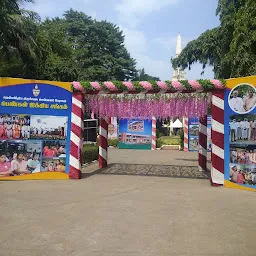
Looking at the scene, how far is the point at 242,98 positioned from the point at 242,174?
2.11 m

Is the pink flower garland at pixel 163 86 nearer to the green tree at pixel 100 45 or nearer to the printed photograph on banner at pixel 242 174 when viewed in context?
the printed photograph on banner at pixel 242 174

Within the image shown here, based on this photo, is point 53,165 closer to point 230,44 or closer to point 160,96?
point 160,96

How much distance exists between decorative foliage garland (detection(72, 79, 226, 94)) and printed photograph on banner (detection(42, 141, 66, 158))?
5.89ft

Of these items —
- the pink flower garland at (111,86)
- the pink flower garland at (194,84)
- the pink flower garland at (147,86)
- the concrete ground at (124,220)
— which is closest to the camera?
the concrete ground at (124,220)

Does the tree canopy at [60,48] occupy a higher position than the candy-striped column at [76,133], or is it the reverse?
the tree canopy at [60,48]

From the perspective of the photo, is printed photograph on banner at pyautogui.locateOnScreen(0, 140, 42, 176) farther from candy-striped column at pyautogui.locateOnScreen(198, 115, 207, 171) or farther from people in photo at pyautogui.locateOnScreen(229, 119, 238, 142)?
candy-striped column at pyautogui.locateOnScreen(198, 115, 207, 171)

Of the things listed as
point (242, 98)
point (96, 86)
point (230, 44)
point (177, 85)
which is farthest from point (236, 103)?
point (230, 44)

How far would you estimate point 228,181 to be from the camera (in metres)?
10.0

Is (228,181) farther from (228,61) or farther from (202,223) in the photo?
(228,61)

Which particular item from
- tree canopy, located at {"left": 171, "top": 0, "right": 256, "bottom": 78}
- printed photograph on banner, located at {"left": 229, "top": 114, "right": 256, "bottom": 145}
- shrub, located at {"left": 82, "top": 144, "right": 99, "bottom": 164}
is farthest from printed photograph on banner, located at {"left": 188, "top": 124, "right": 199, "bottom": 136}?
printed photograph on banner, located at {"left": 229, "top": 114, "right": 256, "bottom": 145}

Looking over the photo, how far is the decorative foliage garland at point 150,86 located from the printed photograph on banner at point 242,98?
16.8 inches

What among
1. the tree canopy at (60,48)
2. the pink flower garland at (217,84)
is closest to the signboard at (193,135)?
the tree canopy at (60,48)

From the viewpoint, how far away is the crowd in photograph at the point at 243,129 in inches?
371

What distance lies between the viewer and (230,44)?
1678cm
